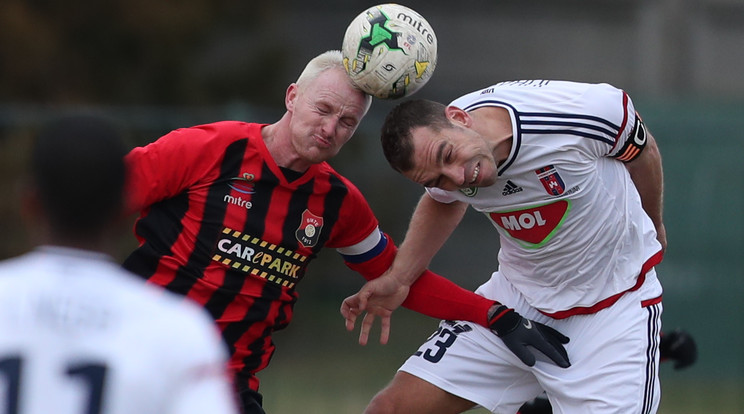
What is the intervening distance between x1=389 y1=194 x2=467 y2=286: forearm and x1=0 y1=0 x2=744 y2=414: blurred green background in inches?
159

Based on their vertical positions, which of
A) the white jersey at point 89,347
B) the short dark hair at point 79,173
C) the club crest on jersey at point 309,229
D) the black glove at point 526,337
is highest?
the short dark hair at point 79,173

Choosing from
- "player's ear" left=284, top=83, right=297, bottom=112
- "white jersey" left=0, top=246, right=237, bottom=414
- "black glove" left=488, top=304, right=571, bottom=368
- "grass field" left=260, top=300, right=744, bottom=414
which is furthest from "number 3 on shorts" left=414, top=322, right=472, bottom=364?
"grass field" left=260, top=300, right=744, bottom=414

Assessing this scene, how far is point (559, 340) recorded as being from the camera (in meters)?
5.00

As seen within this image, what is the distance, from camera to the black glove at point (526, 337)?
4906mm

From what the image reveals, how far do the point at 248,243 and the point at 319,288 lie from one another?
684cm

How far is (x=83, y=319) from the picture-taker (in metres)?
2.26

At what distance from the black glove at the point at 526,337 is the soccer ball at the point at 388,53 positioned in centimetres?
117

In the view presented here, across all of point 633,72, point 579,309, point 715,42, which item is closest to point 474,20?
point 633,72

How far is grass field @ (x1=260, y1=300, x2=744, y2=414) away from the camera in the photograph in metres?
9.31

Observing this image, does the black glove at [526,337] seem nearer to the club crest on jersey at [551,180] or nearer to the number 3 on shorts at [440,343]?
the number 3 on shorts at [440,343]

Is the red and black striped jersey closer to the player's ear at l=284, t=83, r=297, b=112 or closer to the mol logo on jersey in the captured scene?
the player's ear at l=284, t=83, r=297, b=112

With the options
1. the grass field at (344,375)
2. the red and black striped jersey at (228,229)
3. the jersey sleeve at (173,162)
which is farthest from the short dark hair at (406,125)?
the grass field at (344,375)

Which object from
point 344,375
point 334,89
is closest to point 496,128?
point 334,89

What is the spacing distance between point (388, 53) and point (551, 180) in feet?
2.91
